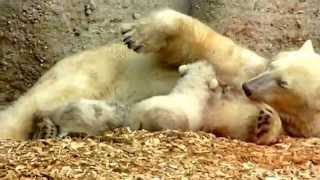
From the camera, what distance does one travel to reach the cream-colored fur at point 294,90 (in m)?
4.34

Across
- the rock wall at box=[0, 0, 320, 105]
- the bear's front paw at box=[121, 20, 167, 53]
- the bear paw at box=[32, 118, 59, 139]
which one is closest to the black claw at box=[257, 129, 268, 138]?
the bear's front paw at box=[121, 20, 167, 53]

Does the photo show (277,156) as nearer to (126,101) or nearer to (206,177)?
(206,177)

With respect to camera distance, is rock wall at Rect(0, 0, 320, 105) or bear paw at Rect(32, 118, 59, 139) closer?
bear paw at Rect(32, 118, 59, 139)

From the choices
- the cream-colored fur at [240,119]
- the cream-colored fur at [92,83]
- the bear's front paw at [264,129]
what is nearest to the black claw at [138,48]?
the cream-colored fur at [92,83]

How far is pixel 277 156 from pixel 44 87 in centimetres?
145

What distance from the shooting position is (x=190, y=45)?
15.9 ft

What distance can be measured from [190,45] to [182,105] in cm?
57

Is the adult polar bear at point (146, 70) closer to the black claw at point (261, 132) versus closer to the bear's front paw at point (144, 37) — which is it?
the bear's front paw at point (144, 37)

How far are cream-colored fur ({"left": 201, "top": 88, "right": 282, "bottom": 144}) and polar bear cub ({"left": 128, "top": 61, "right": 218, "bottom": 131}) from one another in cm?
6

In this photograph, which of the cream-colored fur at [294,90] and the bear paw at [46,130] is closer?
the cream-colored fur at [294,90]

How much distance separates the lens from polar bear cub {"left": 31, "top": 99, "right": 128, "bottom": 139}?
4.46 metres

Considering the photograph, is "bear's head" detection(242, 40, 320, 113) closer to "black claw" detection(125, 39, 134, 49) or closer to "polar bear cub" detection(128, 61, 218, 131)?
"polar bear cub" detection(128, 61, 218, 131)

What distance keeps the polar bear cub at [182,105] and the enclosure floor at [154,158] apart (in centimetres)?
16

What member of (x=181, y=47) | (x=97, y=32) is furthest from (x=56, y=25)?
(x=181, y=47)
